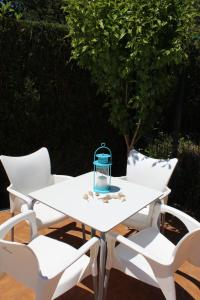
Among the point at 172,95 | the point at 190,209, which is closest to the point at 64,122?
the point at 172,95

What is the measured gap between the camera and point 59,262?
2146 mm

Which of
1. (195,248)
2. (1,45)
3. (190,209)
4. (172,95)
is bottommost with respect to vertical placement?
(190,209)

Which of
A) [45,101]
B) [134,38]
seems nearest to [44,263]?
[134,38]

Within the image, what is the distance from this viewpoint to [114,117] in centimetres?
376

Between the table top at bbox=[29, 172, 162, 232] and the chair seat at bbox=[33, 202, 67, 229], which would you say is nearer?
the table top at bbox=[29, 172, 162, 232]

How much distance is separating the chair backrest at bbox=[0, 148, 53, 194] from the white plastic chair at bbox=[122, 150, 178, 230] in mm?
933

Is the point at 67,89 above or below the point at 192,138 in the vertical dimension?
above

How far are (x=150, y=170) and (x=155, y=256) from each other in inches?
50.4

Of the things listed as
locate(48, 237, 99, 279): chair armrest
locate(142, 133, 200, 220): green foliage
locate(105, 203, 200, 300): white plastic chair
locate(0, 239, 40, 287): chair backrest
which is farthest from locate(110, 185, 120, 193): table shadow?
locate(142, 133, 200, 220): green foliage

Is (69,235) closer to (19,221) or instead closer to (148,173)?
(148,173)

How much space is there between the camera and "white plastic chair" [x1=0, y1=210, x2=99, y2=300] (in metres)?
1.68

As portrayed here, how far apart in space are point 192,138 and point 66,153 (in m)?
2.13

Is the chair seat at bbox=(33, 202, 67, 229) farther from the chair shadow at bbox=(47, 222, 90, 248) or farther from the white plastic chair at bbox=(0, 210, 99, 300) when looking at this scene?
the chair shadow at bbox=(47, 222, 90, 248)

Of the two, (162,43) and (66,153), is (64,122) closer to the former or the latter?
(66,153)
